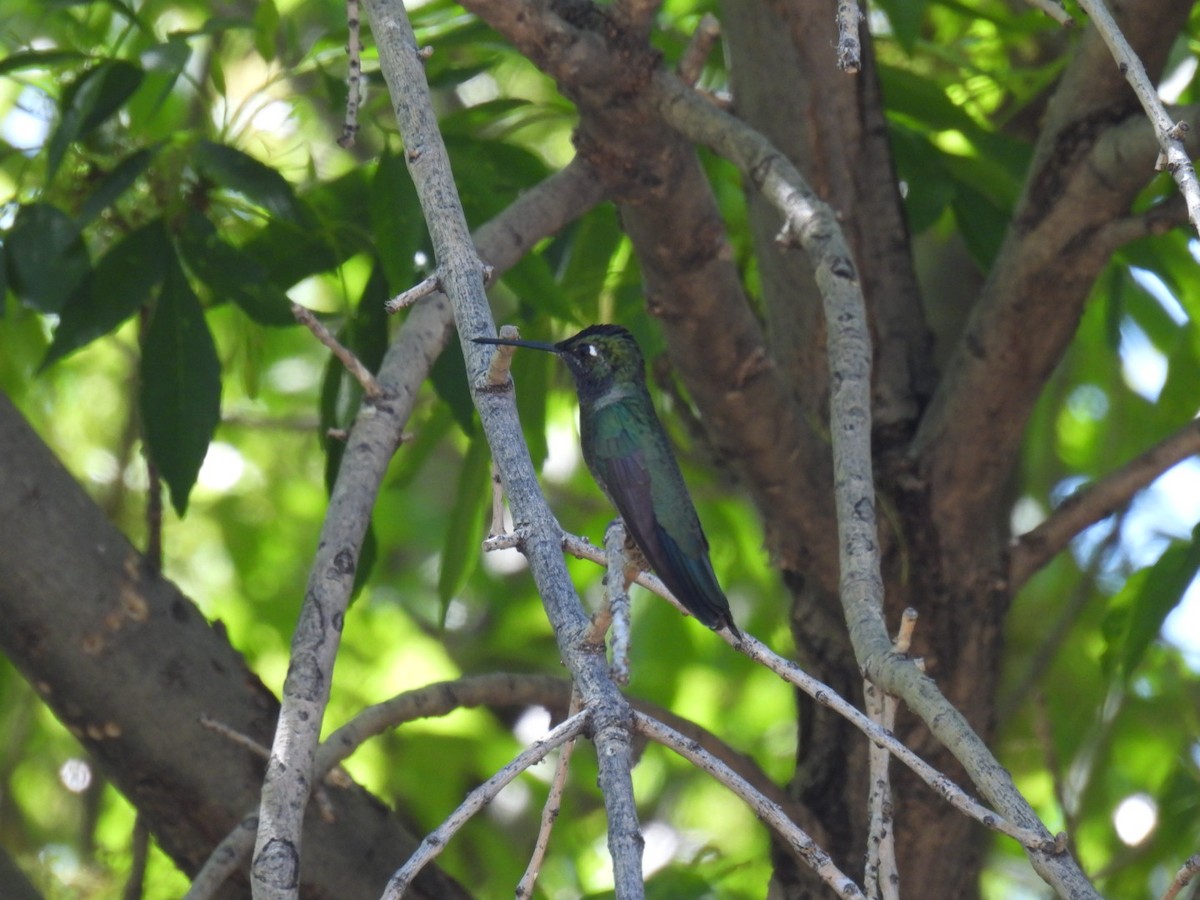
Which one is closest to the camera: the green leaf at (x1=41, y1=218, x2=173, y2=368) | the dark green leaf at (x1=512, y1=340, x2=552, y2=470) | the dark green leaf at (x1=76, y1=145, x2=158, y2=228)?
the dark green leaf at (x1=76, y1=145, x2=158, y2=228)

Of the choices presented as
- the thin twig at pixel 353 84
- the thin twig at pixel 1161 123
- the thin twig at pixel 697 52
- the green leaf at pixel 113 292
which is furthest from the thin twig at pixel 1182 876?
the green leaf at pixel 113 292

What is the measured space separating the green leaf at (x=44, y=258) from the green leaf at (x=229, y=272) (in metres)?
0.24

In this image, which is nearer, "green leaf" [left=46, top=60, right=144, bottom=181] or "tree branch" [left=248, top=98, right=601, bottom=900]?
"tree branch" [left=248, top=98, right=601, bottom=900]

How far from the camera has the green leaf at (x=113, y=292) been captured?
10.3 ft

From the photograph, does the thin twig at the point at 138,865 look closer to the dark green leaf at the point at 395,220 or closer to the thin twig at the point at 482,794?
the dark green leaf at the point at 395,220

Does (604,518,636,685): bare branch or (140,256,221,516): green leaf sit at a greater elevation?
(140,256,221,516): green leaf

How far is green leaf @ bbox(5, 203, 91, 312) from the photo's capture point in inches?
125

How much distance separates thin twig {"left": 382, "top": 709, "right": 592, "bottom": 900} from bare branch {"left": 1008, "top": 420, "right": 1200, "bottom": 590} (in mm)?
2073

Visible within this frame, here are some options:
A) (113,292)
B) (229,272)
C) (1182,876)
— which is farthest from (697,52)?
(1182,876)

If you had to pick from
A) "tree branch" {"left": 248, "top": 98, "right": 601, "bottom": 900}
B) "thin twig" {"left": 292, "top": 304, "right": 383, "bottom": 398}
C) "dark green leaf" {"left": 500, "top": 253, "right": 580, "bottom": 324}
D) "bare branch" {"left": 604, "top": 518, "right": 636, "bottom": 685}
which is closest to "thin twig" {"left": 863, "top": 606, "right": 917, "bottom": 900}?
"bare branch" {"left": 604, "top": 518, "right": 636, "bottom": 685}

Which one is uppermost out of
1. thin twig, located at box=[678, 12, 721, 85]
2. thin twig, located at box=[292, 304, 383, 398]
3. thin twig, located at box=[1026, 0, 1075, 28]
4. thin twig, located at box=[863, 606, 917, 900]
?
thin twig, located at box=[678, 12, 721, 85]

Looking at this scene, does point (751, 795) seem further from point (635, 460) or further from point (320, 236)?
point (320, 236)

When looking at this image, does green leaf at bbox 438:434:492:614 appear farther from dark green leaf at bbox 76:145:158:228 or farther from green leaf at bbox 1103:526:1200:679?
green leaf at bbox 1103:526:1200:679

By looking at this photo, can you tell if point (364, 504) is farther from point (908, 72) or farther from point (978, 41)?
point (978, 41)
